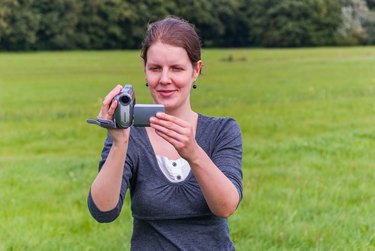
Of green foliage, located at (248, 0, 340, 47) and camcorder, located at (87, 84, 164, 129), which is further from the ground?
camcorder, located at (87, 84, 164, 129)

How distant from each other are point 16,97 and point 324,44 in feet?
188

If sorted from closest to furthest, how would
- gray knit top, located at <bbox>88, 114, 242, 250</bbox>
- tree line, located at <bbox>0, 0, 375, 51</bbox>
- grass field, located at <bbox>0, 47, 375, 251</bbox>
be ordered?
1. gray knit top, located at <bbox>88, 114, 242, 250</bbox>
2. grass field, located at <bbox>0, 47, 375, 251</bbox>
3. tree line, located at <bbox>0, 0, 375, 51</bbox>

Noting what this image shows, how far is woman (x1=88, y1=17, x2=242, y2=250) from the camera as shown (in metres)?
2.34

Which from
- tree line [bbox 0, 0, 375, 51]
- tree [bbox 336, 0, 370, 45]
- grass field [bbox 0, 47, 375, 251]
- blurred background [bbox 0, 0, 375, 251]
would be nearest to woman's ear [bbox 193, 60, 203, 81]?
blurred background [bbox 0, 0, 375, 251]

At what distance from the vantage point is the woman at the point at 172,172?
2.34 metres

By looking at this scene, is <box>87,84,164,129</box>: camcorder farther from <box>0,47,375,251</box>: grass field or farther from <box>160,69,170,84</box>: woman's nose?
<box>0,47,375,251</box>: grass field

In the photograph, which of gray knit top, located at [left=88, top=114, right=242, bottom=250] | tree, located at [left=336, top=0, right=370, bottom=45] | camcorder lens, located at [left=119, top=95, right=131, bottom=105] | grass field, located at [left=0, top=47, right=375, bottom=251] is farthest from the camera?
tree, located at [left=336, top=0, right=370, bottom=45]

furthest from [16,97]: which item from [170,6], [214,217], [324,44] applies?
[324,44]

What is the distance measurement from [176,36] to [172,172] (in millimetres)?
561

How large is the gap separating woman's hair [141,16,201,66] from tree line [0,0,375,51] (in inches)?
2259

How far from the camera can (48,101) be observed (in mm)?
15781

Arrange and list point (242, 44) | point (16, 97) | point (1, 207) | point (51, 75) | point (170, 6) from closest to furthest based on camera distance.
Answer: point (1, 207)
point (16, 97)
point (51, 75)
point (170, 6)
point (242, 44)

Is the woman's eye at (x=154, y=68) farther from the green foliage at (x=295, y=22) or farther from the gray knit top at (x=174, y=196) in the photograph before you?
the green foliage at (x=295, y=22)

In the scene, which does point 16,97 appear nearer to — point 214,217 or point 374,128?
point 374,128
